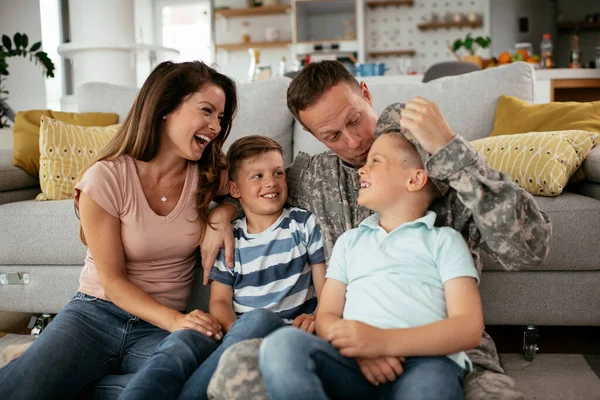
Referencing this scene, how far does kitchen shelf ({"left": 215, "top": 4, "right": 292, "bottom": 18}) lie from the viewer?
7.55 metres

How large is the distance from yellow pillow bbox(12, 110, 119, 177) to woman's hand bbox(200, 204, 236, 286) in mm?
1258

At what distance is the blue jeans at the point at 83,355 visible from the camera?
1236 mm

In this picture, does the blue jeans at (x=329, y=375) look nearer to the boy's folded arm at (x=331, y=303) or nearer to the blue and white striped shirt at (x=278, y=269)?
the boy's folded arm at (x=331, y=303)

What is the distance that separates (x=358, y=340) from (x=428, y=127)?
42 centimetres

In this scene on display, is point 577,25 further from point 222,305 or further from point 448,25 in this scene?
point 222,305

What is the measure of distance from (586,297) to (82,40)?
4738mm

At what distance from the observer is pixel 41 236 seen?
2.04 meters

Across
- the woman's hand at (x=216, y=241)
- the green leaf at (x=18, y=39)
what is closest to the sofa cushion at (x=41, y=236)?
the woman's hand at (x=216, y=241)

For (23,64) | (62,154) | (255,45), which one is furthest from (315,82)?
(255,45)

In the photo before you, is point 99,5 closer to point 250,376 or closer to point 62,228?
point 62,228

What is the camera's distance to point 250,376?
1017 millimetres

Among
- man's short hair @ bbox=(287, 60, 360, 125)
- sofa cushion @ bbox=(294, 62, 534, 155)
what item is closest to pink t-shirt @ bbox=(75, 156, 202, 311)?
man's short hair @ bbox=(287, 60, 360, 125)

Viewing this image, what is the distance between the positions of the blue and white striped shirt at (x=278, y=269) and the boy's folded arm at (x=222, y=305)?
14 millimetres

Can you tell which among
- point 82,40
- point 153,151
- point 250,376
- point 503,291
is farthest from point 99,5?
point 250,376
